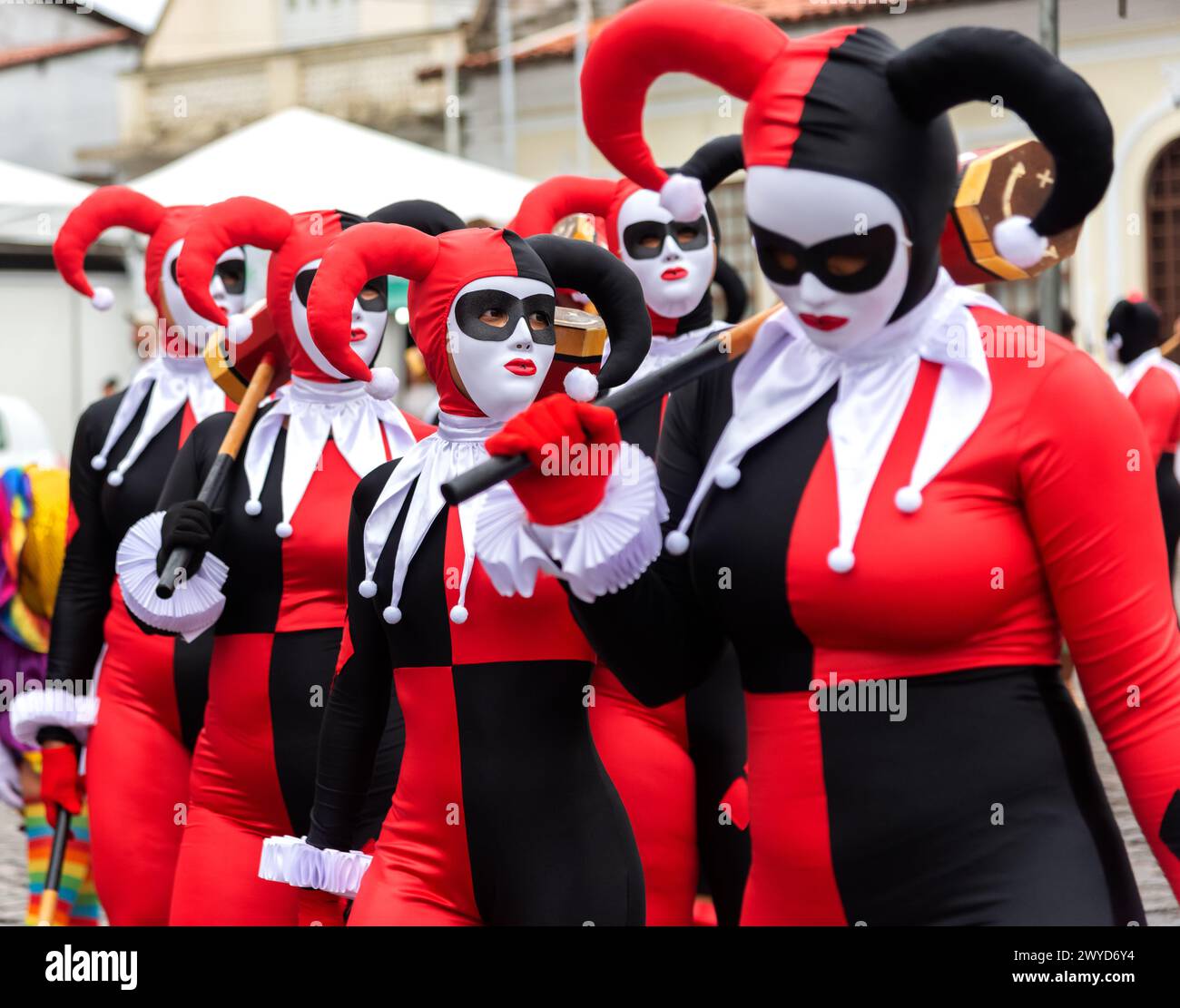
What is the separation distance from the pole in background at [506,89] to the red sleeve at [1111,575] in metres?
20.9

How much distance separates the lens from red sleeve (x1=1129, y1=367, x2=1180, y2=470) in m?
10.3

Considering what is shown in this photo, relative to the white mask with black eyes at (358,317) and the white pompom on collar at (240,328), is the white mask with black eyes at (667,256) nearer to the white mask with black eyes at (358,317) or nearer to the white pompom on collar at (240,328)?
the white mask with black eyes at (358,317)

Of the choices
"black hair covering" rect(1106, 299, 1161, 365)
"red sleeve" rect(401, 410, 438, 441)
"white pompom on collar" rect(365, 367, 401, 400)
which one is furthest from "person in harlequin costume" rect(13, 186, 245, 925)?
"black hair covering" rect(1106, 299, 1161, 365)

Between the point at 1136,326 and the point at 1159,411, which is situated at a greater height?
the point at 1136,326

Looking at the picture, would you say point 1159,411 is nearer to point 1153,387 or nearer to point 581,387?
point 1153,387

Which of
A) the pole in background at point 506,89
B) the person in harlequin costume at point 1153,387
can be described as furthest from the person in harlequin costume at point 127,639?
the pole in background at point 506,89

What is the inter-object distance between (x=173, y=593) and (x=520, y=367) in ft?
4.02

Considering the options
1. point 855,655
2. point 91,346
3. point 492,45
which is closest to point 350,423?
point 855,655

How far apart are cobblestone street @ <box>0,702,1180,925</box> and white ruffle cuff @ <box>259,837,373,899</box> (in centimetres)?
199

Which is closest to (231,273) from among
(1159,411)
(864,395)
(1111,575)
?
(864,395)

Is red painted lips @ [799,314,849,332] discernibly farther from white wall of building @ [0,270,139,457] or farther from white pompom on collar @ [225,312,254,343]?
white wall of building @ [0,270,139,457]

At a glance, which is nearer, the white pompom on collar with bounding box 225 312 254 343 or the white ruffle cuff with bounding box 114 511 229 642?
the white ruffle cuff with bounding box 114 511 229 642

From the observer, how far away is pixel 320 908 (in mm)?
3850
